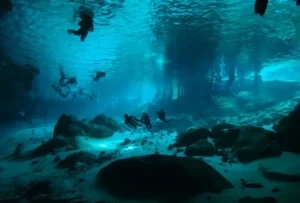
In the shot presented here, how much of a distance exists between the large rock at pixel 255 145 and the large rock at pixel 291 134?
263mm

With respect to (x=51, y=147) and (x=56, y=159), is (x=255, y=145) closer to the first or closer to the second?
(x=56, y=159)

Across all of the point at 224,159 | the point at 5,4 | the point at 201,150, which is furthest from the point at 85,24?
the point at 5,4

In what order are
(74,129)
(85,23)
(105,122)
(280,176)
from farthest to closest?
1. (105,122)
2. (74,129)
3. (85,23)
4. (280,176)

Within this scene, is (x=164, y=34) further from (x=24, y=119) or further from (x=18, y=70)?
(x=24, y=119)


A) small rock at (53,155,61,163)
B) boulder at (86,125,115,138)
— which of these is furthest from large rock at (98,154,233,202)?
boulder at (86,125,115,138)

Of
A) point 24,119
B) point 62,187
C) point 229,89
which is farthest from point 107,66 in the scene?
point 62,187

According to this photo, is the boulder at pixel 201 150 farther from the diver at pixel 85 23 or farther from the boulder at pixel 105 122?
the boulder at pixel 105 122

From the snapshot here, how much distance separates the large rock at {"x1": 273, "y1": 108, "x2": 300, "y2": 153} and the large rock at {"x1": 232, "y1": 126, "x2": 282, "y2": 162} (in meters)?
0.26

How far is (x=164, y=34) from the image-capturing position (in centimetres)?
1864

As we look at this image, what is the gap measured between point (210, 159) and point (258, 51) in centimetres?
2324

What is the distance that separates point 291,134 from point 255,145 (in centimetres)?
115

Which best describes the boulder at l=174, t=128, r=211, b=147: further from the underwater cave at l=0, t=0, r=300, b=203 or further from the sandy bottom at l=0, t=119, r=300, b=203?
the sandy bottom at l=0, t=119, r=300, b=203

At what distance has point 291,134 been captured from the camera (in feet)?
19.5

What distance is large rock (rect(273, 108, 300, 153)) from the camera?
577 centimetres
